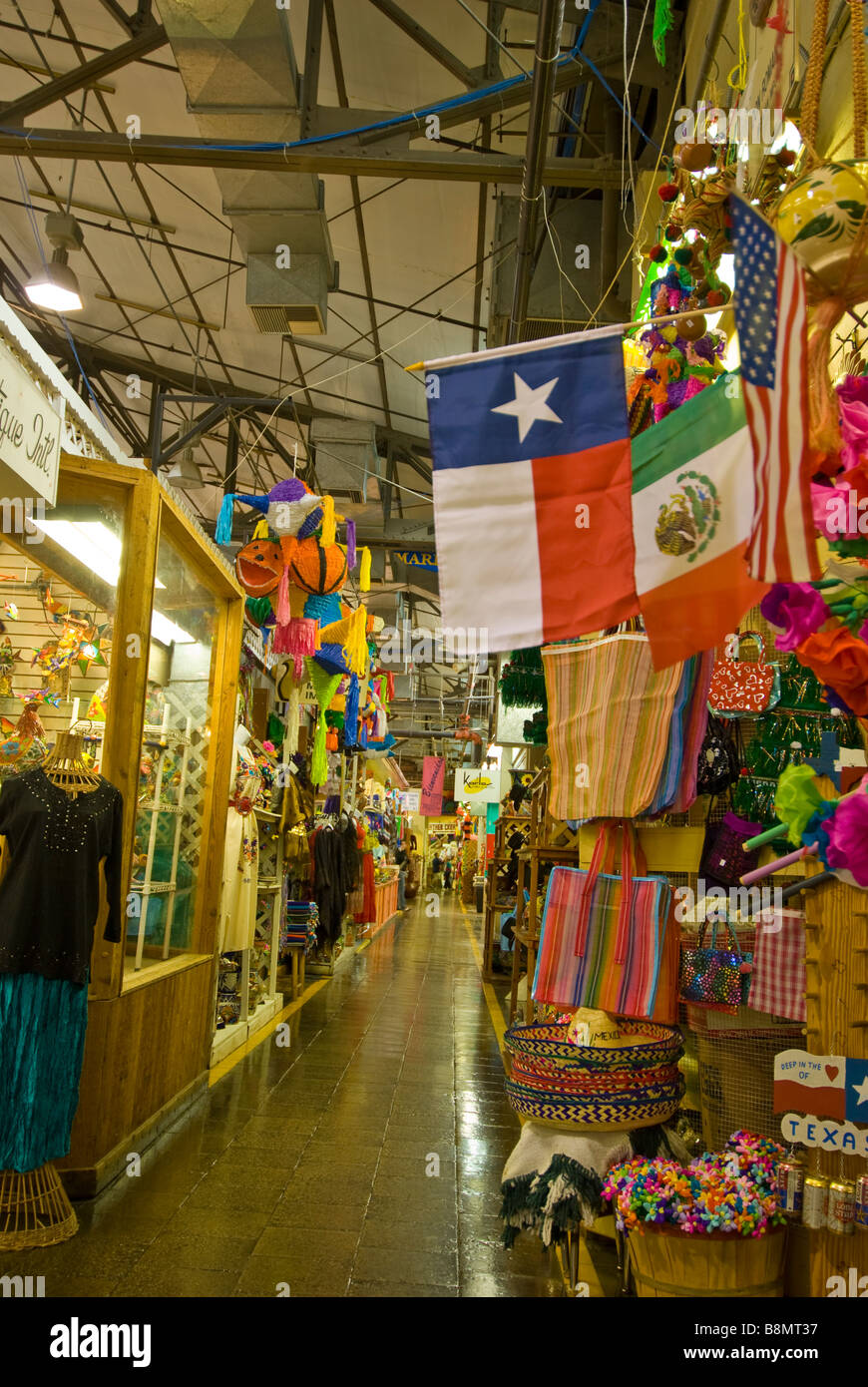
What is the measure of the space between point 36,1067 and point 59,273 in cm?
580

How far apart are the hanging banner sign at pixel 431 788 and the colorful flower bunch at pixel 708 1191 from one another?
18.5 meters

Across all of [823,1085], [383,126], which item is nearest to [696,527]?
[823,1085]

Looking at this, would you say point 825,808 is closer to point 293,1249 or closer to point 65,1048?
point 293,1249

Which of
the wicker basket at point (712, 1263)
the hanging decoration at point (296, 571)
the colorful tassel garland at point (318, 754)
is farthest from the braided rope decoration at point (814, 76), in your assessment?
the colorful tassel garland at point (318, 754)

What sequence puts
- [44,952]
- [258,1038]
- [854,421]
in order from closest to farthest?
[854,421] < [44,952] < [258,1038]

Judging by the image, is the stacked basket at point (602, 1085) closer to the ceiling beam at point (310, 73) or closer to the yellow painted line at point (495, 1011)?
the yellow painted line at point (495, 1011)

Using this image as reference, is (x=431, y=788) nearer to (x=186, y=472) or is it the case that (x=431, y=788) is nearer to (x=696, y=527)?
(x=186, y=472)

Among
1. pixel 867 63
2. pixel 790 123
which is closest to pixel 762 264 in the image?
pixel 867 63

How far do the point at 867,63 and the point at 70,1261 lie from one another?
392 centimetres

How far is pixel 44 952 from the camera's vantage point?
3207 mm

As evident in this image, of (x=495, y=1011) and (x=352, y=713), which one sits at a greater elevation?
(x=352, y=713)

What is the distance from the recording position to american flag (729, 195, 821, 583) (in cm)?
134

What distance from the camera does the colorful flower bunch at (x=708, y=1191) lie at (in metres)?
2.05

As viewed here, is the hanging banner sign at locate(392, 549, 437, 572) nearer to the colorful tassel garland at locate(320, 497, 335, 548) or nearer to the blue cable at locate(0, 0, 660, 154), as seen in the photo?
the colorful tassel garland at locate(320, 497, 335, 548)
